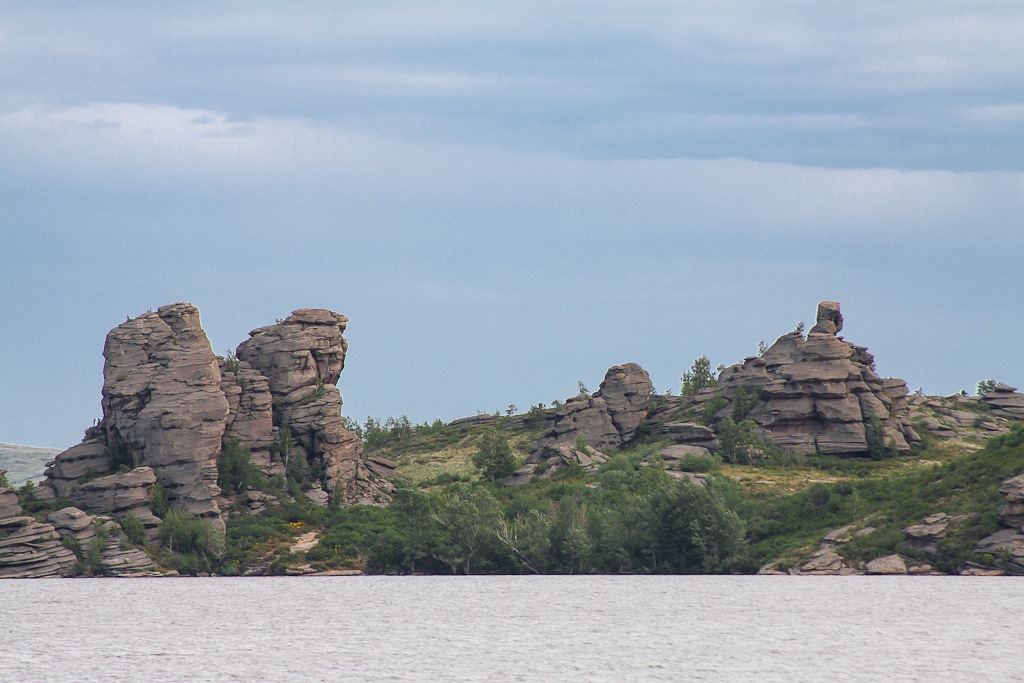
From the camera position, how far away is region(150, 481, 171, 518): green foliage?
269 feet

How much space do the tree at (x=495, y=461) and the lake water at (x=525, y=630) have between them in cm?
3426

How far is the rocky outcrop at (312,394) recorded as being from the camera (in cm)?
9175

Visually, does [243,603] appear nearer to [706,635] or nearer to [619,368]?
[706,635]

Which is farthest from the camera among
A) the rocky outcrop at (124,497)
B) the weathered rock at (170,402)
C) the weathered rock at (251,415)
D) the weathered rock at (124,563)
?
the weathered rock at (251,415)

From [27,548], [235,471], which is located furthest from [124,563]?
[235,471]

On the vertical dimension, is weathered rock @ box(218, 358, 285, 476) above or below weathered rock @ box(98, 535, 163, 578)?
above

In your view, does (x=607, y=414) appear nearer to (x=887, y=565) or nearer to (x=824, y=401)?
(x=824, y=401)

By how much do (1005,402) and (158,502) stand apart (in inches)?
3253

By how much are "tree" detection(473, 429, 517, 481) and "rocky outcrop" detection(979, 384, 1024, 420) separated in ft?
159

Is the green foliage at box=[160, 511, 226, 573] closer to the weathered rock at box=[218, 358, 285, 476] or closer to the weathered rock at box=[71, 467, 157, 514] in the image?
the weathered rock at box=[71, 467, 157, 514]

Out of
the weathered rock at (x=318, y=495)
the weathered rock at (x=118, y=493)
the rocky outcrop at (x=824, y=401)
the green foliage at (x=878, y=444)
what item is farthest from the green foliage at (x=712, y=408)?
the weathered rock at (x=118, y=493)

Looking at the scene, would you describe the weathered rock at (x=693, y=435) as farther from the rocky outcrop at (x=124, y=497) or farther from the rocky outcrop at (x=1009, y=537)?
the rocky outcrop at (x=124, y=497)

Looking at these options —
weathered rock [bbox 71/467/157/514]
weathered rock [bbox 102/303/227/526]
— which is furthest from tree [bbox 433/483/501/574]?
weathered rock [bbox 71/467/157/514]

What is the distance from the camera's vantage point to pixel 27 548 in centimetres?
7581
